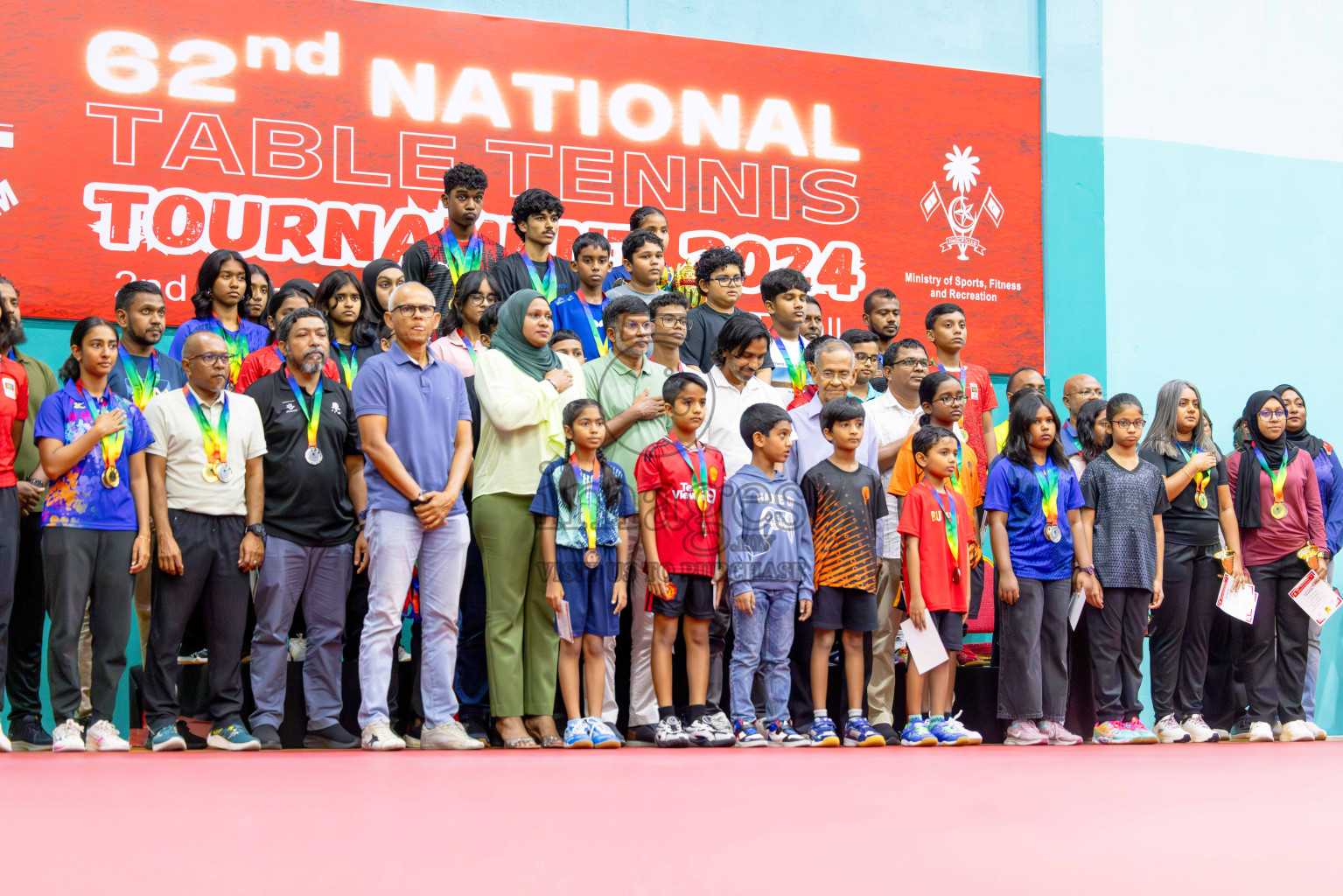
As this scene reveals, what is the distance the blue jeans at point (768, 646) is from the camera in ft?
16.5

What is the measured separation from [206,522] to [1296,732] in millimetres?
5085

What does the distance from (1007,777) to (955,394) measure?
7.51 ft

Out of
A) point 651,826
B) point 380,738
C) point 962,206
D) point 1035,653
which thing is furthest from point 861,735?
point 962,206

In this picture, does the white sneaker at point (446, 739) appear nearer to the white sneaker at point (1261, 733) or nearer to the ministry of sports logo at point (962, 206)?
the white sneaker at point (1261, 733)

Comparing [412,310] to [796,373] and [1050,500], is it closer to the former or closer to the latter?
[796,373]

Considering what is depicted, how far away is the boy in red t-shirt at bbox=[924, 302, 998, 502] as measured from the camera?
6.25 metres

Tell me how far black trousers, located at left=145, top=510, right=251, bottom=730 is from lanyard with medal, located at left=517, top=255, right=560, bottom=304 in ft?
6.01

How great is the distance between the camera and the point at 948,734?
520 centimetres

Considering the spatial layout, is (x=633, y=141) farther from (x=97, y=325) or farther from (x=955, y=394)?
(x=97, y=325)

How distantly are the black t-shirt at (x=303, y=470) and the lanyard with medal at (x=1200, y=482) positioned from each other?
3.89m

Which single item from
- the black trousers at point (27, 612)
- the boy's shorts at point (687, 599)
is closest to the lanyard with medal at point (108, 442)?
the black trousers at point (27, 612)

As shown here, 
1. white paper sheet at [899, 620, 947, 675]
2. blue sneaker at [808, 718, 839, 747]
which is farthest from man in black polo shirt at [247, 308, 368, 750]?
white paper sheet at [899, 620, 947, 675]

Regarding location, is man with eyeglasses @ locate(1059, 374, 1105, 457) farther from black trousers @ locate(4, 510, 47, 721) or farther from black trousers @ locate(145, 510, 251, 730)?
black trousers @ locate(4, 510, 47, 721)

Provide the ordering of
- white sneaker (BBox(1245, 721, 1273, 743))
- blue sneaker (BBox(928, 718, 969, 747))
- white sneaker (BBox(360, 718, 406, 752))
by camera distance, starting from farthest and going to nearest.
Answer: white sneaker (BBox(1245, 721, 1273, 743))
blue sneaker (BBox(928, 718, 969, 747))
white sneaker (BBox(360, 718, 406, 752))
